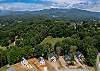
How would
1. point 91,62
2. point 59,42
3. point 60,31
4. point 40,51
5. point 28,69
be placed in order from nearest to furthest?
point 28,69, point 91,62, point 40,51, point 59,42, point 60,31

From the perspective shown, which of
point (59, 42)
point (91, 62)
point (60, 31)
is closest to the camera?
point (91, 62)

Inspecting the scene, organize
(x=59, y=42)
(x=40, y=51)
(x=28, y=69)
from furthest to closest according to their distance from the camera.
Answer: (x=59, y=42), (x=40, y=51), (x=28, y=69)

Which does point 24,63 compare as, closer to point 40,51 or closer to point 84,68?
point 40,51

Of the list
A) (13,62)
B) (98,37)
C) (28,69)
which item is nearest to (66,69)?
(28,69)

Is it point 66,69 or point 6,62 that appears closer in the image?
point 66,69

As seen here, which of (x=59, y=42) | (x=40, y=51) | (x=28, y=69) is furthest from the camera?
(x=59, y=42)

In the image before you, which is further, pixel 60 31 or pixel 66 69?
pixel 60 31

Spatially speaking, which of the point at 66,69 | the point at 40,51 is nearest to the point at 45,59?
the point at 40,51

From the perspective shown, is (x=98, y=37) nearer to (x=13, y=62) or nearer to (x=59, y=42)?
(x=59, y=42)
